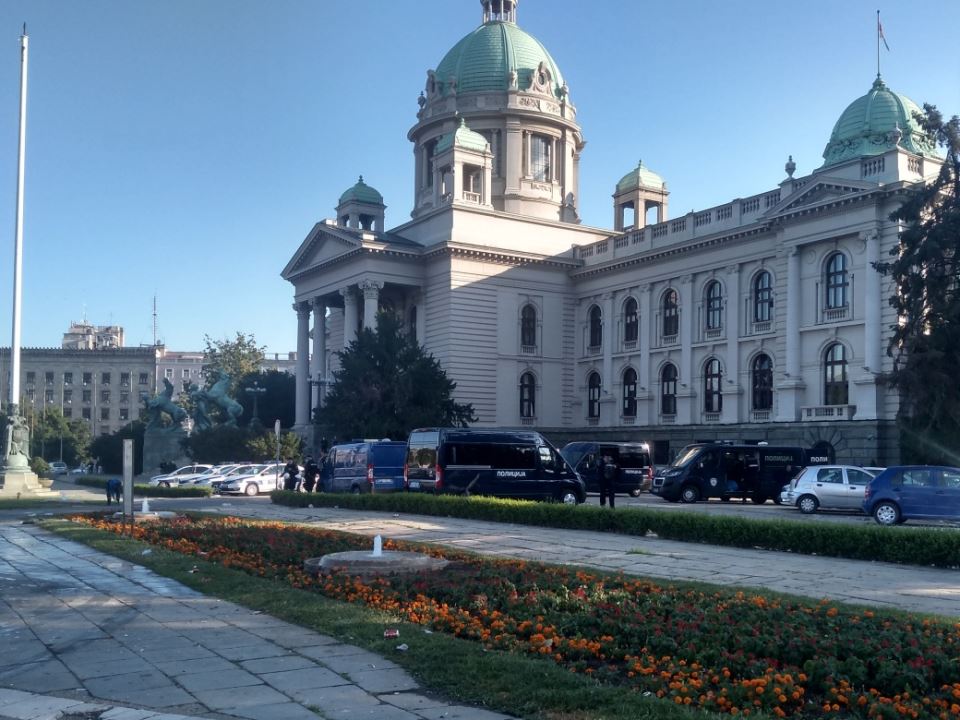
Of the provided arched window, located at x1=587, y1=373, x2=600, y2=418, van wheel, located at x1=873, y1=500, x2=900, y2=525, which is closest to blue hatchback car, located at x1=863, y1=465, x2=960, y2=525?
van wheel, located at x1=873, y1=500, x2=900, y2=525

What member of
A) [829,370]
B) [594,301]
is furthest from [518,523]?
[594,301]

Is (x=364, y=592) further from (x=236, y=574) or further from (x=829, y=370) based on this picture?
(x=829, y=370)

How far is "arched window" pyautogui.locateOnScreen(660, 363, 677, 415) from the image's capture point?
5853 cm

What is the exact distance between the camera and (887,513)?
24.2 m

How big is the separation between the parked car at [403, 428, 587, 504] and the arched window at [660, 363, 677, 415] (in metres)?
29.0

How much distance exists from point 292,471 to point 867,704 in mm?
35344

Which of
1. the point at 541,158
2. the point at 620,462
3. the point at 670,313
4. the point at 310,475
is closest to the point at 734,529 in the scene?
the point at 310,475

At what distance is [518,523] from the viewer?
77.7 feet

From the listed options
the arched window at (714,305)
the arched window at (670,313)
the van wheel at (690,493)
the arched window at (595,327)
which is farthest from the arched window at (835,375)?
the arched window at (595,327)

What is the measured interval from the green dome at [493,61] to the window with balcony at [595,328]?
18.5m

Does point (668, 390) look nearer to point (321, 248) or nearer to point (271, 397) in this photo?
point (321, 248)

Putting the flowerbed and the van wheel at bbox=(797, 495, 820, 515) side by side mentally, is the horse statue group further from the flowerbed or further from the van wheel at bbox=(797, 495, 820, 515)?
the flowerbed

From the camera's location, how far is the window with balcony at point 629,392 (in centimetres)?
6166

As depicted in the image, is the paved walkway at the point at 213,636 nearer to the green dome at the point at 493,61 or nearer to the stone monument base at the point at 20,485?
the stone monument base at the point at 20,485
